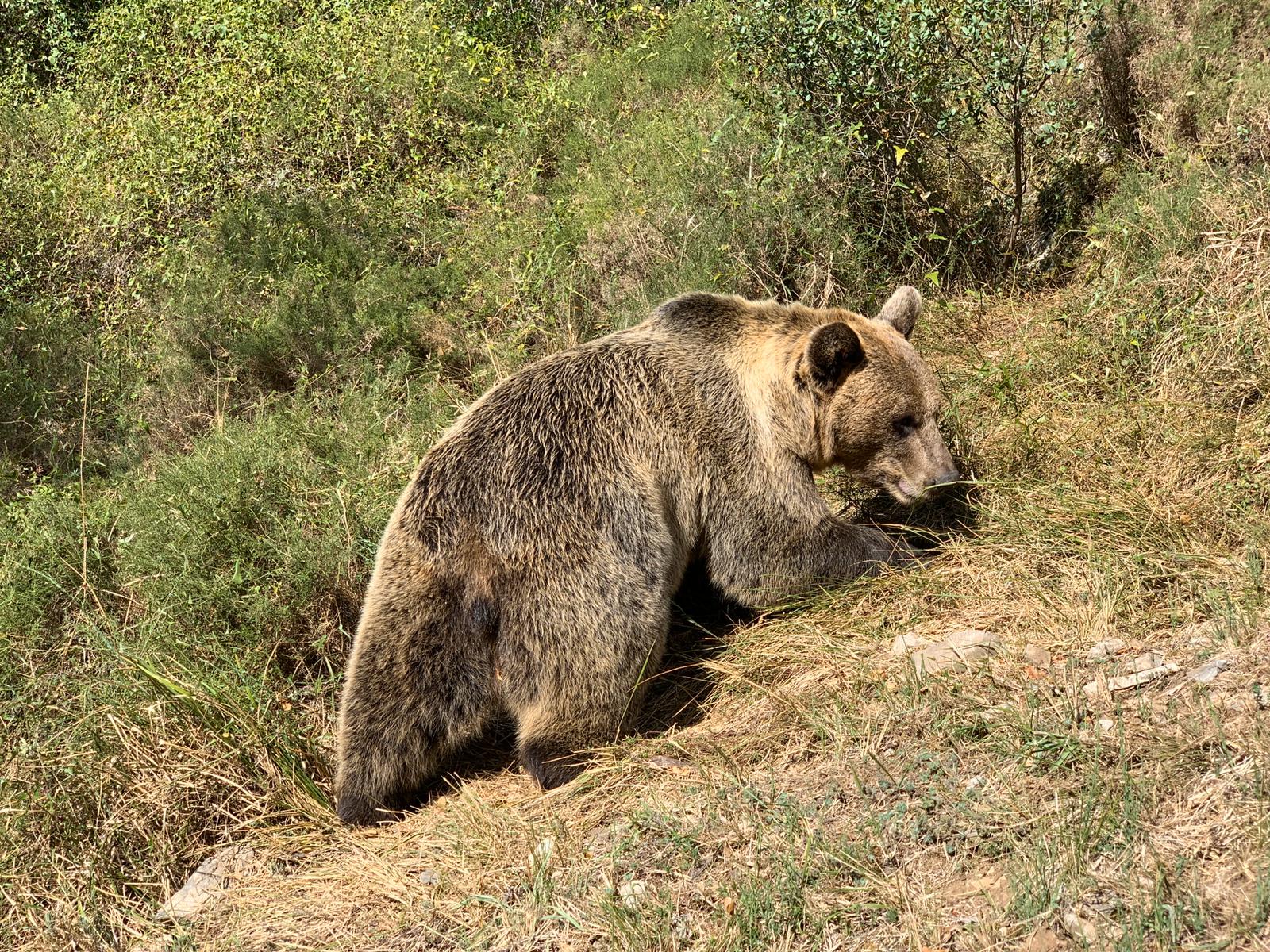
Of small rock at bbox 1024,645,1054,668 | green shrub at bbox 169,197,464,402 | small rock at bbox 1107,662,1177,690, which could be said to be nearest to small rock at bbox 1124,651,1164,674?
small rock at bbox 1107,662,1177,690

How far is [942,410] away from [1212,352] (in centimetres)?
132

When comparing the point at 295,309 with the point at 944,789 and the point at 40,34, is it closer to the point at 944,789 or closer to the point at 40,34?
the point at 944,789

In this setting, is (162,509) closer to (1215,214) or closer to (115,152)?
(115,152)

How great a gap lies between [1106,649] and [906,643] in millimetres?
813

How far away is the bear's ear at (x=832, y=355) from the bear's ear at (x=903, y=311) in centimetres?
59

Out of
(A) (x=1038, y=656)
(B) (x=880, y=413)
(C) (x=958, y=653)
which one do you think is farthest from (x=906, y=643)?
(B) (x=880, y=413)

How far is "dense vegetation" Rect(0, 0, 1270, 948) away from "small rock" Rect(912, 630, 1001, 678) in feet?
0.83

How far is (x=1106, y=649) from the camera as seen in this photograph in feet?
15.1

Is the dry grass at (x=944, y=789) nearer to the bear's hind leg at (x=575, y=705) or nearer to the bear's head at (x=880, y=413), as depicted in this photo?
the bear's hind leg at (x=575, y=705)

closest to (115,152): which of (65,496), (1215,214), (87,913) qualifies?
(65,496)

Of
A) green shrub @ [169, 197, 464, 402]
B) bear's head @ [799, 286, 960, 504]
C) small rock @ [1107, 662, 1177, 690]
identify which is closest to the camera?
small rock @ [1107, 662, 1177, 690]

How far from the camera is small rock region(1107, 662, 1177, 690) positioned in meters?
4.31

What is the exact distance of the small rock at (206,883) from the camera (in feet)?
15.1

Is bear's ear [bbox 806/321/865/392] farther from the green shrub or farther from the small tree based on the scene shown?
the green shrub
